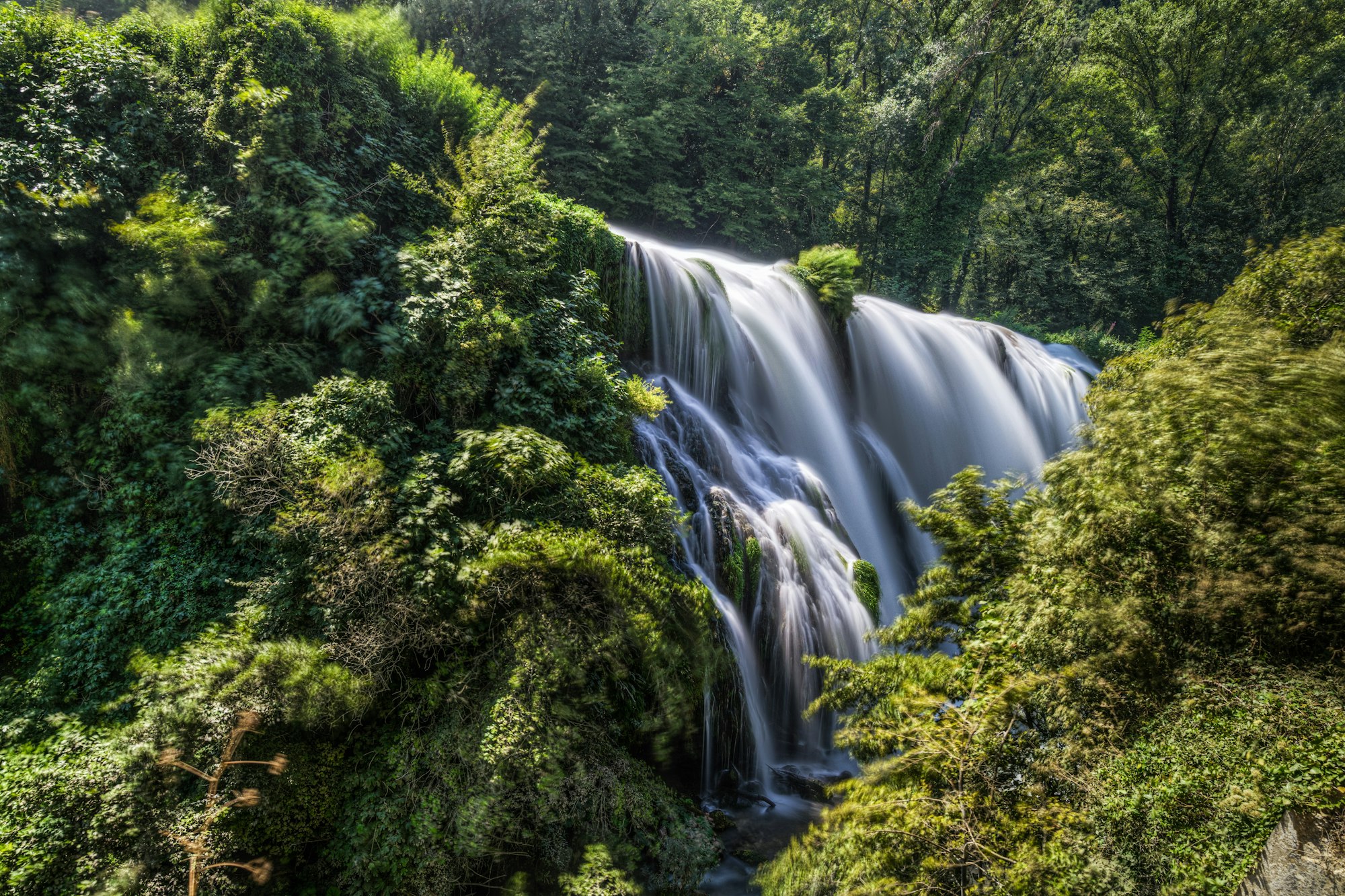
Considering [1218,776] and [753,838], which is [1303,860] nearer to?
[1218,776]

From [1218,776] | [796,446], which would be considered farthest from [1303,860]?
[796,446]

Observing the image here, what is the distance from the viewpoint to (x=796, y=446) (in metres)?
11.8

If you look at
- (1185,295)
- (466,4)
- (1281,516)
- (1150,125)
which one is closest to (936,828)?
(1281,516)

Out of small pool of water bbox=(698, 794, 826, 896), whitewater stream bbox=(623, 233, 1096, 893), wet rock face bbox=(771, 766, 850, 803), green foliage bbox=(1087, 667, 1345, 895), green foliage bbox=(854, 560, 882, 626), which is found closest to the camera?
green foliage bbox=(1087, 667, 1345, 895)

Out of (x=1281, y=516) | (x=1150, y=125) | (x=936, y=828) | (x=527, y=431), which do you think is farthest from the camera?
(x=1150, y=125)

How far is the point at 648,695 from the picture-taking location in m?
5.61

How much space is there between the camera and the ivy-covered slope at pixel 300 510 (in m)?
4.40

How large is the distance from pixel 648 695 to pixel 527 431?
9.56 ft

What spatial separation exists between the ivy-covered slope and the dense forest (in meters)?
0.04

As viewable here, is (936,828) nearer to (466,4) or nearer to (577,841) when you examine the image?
(577,841)

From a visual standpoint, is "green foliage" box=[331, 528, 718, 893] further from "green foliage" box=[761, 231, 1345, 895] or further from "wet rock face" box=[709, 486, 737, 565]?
"wet rock face" box=[709, 486, 737, 565]

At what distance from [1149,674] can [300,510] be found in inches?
252

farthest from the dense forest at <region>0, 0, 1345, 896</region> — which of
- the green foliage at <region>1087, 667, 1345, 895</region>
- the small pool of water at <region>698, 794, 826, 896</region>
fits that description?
the small pool of water at <region>698, 794, 826, 896</region>

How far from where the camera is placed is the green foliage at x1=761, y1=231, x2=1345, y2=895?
3.00 metres
